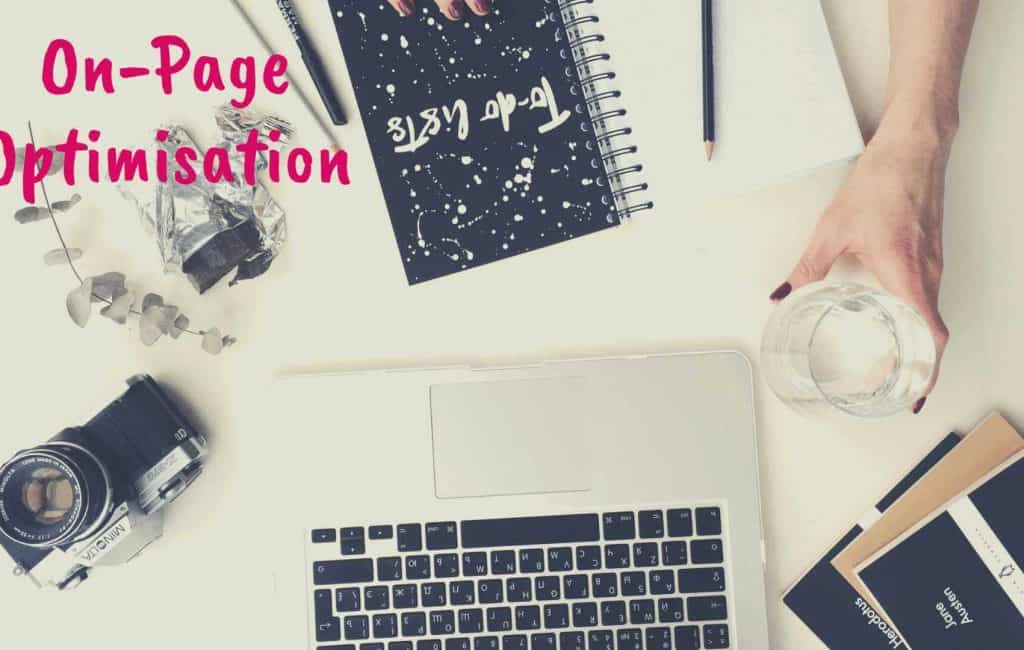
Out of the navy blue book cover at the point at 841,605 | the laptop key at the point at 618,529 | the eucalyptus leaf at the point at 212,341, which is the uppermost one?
the eucalyptus leaf at the point at 212,341

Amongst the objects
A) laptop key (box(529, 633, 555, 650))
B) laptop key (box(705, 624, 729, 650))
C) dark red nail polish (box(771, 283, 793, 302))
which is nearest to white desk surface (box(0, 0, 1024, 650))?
dark red nail polish (box(771, 283, 793, 302))

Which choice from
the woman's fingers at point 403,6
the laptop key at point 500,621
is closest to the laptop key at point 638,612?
the laptop key at point 500,621

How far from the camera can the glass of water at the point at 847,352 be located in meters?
0.62

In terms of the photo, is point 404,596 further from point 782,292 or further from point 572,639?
point 782,292

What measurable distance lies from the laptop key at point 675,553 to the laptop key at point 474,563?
149 millimetres

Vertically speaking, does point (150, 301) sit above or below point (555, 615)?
above

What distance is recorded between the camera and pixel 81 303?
0.64 metres

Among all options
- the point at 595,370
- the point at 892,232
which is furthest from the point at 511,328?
the point at 892,232

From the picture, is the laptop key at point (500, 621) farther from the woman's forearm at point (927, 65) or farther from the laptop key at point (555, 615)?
the woman's forearm at point (927, 65)

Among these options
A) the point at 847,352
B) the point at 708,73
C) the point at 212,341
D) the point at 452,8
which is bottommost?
the point at 847,352

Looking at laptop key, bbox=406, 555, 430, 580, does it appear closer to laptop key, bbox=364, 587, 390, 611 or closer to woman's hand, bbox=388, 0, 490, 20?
laptop key, bbox=364, 587, 390, 611

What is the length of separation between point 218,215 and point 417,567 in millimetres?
337

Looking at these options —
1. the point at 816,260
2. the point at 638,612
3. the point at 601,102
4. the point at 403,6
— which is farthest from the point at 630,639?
the point at 403,6

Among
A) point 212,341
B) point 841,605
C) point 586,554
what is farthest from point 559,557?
point 212,341
